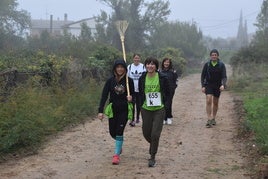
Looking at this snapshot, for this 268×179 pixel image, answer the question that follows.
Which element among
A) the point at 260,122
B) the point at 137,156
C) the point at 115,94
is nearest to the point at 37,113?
the point at 137,156

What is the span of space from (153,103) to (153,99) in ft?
0.23

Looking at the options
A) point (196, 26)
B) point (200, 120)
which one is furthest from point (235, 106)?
point (196, 26)

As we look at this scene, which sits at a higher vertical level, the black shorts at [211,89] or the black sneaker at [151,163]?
the black shorts at [211,89]

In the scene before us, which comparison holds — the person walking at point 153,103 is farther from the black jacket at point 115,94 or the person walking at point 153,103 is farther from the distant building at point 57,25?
the distant building at point 57,25

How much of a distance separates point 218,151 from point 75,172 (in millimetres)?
3086

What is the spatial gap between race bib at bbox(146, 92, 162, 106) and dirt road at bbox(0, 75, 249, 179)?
107cm

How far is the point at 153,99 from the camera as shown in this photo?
25.6 ft

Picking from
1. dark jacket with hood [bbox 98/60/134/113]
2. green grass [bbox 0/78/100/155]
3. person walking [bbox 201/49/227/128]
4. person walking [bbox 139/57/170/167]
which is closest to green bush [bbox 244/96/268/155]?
person walking [bbox 201/49/227/128]

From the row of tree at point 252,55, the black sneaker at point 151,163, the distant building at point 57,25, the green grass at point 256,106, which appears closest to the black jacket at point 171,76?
the green grass at point 256,106

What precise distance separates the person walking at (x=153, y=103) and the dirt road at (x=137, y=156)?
497 millimetres

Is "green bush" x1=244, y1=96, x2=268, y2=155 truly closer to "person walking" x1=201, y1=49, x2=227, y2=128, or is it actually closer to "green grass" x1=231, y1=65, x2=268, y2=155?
"green grass" x1=231, y1=65, x2=268, y2=155

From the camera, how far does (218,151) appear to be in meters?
8.99

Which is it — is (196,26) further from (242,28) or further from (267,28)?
(242,28)

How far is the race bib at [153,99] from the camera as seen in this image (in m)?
7.80
